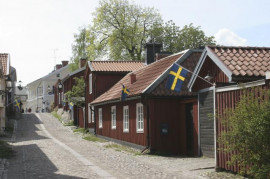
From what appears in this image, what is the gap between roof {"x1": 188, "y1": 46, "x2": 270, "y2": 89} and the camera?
12391 millimetres

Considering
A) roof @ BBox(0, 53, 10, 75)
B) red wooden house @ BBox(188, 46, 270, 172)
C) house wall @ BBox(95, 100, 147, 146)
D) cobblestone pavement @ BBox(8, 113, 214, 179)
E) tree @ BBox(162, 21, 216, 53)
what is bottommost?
cobblestone pavement @ BBox(8, 113, 214, 179)

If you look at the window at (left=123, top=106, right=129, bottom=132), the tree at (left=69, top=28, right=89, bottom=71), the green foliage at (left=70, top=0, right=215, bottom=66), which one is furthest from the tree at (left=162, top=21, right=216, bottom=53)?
Result: the window at (left=123, top=106, right=129, bottom=132)

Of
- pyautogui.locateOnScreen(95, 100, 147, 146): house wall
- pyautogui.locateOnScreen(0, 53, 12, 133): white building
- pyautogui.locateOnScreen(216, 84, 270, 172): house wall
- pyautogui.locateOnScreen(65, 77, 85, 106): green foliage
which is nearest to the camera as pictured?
pyautogui.locateOnScreen(216, 84, 270, 172): house wall

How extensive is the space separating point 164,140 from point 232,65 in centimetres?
638

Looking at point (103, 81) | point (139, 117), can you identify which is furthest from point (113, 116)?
point (103, 81)

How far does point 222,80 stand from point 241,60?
1.12 m

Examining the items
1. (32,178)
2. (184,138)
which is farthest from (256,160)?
(184,138)

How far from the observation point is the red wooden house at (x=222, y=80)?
1166 centimetres

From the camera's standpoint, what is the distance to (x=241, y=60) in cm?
1298

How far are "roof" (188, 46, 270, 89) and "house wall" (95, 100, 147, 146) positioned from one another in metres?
6.17

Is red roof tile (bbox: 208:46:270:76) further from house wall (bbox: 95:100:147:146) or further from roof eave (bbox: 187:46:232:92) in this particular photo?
house wall (bbox: 95:100:147:146)

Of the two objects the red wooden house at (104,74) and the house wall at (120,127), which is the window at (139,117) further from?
the red wooden house at (104,74)

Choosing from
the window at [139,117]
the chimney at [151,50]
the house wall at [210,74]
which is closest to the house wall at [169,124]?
the window at [139,117]

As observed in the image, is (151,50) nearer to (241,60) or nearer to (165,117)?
(165,117)
